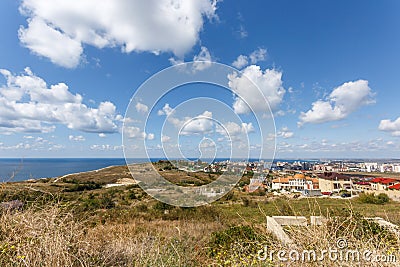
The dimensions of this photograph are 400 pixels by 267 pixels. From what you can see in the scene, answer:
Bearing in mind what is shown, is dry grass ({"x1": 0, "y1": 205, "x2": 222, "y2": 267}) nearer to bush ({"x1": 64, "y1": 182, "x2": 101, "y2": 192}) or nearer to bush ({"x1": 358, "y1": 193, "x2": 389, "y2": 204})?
bush ({"x1": 64, "y1": 182, "x2": 101, "y2": 192})

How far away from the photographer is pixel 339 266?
1.99 m

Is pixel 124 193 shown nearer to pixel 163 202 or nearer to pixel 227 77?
pixel 163 202

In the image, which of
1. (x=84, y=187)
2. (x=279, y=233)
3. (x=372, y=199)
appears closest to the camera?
(x=279, y=233)

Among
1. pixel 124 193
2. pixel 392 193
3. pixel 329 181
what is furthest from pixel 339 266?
pixel 329 181

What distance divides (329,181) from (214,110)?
40512 millimetres

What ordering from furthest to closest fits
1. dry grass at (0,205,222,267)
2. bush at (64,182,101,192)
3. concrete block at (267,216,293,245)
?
bush at (64,182,101,192), concrete block at (267,216,293,245), dry grass at (0,205,222,267)

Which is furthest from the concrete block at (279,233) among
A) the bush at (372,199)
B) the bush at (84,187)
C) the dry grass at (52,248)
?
the bush at (372,199)

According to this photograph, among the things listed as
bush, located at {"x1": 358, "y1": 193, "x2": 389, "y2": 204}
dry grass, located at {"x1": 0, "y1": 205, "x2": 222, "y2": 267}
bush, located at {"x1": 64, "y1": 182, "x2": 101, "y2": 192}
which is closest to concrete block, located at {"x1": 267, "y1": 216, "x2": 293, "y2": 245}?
dry grass, located at {"x1": 0, "y1": 205, "x2": 222, "y2": 267}

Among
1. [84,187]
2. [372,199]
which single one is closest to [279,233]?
[84,187]

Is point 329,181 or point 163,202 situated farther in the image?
point 329,181

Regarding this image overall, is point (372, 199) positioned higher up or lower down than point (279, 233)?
lower down

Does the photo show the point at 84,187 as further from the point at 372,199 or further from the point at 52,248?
the point at 372,199

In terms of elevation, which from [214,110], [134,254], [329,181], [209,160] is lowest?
[329,181]

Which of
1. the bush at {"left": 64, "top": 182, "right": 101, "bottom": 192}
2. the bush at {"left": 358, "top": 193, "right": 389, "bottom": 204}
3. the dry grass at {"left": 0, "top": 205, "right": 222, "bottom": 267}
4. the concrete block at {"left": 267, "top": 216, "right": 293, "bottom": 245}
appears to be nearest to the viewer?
the dry grass at {"left": 0, "top": 205, "right": 222, "bottom": 267}
